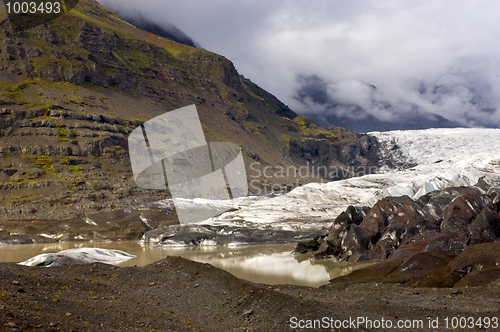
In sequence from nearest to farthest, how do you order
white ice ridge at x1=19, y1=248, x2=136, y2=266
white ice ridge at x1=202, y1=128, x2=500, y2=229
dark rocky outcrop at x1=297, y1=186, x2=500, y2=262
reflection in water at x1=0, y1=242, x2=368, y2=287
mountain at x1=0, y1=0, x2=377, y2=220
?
reflection in water at x1=0, y1=242, x2=368, y2=287 → dark rocky outcrop at x1=297, y1=186, x2=500, y2=262 → white ice ridge at x1=19, y1=248, x2=136, y2=266 → white ice ridge at x1=202, y1=128, x2=500, y2=229 → mountain at x1=0, y1=0, x2=377, y2=220

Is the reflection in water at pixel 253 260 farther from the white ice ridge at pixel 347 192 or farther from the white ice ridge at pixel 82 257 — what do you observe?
the white ice ridge at pixel 347 192

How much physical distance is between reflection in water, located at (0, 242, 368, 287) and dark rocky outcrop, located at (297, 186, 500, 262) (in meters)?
2.02

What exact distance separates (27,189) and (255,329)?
66637 mm

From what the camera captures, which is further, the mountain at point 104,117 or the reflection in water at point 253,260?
the mountain at point 104,117

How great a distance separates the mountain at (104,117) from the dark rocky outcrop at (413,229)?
44.1 metres

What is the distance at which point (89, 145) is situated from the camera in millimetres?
79125

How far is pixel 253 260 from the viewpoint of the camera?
29641mm

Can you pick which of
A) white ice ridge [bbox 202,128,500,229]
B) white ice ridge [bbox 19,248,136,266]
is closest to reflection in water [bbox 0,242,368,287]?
white ice ridge [bbox 19,248,136,266]

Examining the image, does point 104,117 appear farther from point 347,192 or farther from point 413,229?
point 413,229

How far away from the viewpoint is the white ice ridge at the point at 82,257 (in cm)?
2289

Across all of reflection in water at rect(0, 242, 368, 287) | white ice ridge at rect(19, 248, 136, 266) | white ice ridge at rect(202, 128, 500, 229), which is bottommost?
reflection in water at rect(0, 242, 368, 287)

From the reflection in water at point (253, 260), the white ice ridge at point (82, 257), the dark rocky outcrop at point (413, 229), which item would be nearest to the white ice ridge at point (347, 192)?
the reflection in water at point (253, 260)

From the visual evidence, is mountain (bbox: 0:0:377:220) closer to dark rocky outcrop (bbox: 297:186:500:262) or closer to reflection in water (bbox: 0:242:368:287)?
reflection in water (bbox: 0:242:368:287)

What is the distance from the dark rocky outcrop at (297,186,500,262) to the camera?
22.5 m
